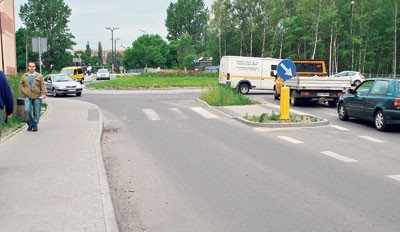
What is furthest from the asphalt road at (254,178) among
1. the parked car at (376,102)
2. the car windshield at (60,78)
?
the car windshield at (60,78)

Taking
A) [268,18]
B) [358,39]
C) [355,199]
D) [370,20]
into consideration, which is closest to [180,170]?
[355,199]

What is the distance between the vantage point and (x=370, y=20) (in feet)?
193

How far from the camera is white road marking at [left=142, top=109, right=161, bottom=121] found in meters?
16.3

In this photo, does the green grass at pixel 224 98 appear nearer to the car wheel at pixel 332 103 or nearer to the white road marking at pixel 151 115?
the white road marking at pixel 151 115

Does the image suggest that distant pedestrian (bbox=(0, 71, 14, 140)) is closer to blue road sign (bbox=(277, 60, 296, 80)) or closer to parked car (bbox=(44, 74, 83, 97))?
blue road sign (bbox=(277, 60, 296, 80))

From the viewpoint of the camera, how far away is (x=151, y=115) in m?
17.3

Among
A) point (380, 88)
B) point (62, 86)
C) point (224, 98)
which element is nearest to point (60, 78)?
point (62, 86)

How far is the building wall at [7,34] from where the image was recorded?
36.4 meters

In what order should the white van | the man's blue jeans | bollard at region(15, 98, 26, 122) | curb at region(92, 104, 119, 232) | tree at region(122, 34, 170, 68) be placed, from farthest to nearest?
tree at region(122, 34, 170, 68)
the white van
bollard at region(15, 98, 26, 122)
the man's blue jeans
curb at region(92, 104, 119, 232)

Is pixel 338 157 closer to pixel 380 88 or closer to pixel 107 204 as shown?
pixel 107 204

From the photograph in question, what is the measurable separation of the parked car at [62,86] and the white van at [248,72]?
9338 mm

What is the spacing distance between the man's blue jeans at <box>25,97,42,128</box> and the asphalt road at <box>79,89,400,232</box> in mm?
1925

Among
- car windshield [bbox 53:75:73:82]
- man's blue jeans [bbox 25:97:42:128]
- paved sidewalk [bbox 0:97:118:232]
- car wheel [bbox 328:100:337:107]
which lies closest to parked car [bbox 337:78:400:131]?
car wheel [bbox 328:100:337:107]

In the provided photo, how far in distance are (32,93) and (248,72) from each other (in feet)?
58.2
